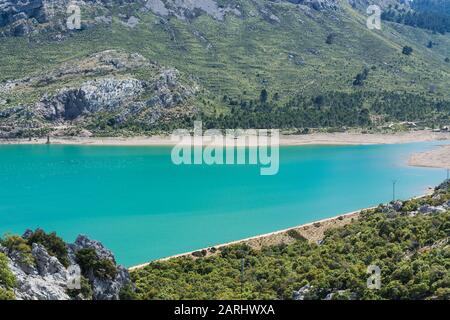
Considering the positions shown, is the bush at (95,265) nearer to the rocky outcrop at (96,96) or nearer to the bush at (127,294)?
the bush at (127,294)

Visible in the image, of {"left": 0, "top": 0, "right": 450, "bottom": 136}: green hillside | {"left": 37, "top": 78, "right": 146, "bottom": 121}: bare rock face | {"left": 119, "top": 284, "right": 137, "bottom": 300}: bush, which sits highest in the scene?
{"left": 0, "top": 0, "right": 450, "bottom": 136}: green hillside

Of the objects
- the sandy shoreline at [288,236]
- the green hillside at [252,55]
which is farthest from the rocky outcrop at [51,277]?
the green hillside at [252,55]

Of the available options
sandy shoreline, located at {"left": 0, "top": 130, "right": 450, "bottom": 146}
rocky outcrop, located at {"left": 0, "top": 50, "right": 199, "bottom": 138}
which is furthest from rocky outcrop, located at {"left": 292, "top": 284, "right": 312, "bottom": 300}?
rocky outcrop, located at {"left": 0, "top": 50, "right": 199, "bottom": 138}

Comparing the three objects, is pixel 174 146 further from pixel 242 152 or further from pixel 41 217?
pixel 41 217

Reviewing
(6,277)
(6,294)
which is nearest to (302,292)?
(6,277)

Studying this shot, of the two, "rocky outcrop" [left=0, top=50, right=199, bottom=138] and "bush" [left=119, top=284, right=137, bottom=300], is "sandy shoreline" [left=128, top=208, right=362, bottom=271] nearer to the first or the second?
"bush" [left=119, top=284, right=137, bottom=300]
